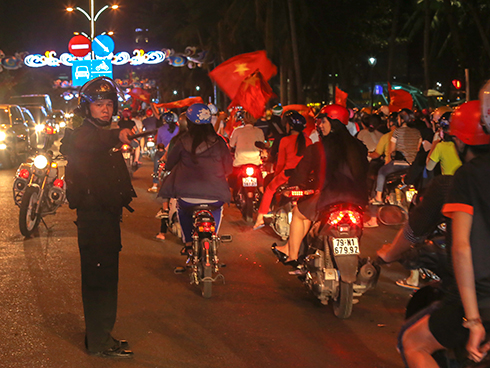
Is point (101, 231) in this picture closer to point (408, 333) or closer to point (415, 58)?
point (408, 333)

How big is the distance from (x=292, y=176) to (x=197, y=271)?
54.5 inches

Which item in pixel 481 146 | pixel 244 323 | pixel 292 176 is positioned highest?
pixel 481 146

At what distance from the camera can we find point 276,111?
1488 cm

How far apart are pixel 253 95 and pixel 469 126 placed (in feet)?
32.3

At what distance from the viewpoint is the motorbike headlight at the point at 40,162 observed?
31.4 feet

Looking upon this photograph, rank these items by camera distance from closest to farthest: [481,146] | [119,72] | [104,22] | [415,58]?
[481,146] < [415,58] < [104,22] < [119,72]

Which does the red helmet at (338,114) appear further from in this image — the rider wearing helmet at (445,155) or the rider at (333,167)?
the rider wearing helmet at (445,155)

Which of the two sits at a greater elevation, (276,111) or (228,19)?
(228,19)

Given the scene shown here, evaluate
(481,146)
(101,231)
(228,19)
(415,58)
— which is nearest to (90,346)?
(101,231)

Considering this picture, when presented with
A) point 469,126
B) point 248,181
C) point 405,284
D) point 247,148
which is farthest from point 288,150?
point 469,126

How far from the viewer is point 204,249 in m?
6.27

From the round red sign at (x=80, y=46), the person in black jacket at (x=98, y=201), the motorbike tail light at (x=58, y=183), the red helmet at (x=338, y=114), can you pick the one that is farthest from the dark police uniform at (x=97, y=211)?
the round red sign at (x=80, y=46)

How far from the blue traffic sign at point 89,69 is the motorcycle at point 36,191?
64.4 feet

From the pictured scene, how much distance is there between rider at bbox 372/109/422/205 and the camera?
10.6 metres
